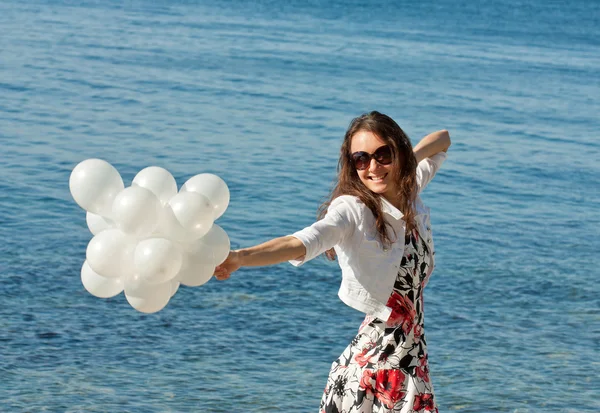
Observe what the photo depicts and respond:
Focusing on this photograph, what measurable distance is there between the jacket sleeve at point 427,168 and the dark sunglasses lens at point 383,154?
0.50 metres

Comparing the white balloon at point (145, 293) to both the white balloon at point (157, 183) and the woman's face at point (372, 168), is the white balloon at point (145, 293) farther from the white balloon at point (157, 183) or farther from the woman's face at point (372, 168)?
the woman's face at point (372, 168)

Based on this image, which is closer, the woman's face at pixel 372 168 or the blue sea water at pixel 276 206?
the woman's face at pixel 372 168

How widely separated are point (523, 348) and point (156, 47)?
18.7m

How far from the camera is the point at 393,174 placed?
361 cm

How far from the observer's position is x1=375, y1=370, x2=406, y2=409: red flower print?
3490 mm

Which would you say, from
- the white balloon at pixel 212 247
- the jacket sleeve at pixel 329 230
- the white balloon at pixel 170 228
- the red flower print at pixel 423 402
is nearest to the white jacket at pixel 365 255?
the jacket sleeve at pixel 329 230

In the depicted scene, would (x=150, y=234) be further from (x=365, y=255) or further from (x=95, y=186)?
(x=365, y=255)

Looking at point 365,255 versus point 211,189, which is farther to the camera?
point 365,255

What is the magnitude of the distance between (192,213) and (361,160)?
779mm

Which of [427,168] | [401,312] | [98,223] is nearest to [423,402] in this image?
[401,312]

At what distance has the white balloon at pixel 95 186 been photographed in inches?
125

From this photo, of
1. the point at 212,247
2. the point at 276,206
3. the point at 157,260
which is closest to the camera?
the point at 157,260

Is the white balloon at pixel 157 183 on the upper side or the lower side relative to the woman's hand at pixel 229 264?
upper

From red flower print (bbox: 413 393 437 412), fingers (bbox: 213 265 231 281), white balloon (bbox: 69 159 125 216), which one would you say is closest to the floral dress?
red flower print (bbox: 413 393 437 412)
